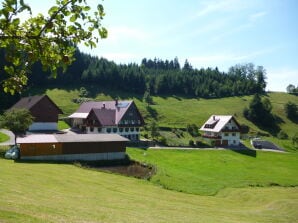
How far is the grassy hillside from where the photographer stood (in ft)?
387

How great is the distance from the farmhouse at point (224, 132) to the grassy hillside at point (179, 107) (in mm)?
14847

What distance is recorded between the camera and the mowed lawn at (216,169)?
45303mm

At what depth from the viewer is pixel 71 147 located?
2167 inches

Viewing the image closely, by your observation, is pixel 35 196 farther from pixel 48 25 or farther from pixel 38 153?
pixel 38 153

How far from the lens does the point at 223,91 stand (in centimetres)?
16812

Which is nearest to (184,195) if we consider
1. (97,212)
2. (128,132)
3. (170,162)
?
(97,212)

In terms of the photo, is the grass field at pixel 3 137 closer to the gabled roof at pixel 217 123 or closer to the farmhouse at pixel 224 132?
the farmhouse at pixel 224 132

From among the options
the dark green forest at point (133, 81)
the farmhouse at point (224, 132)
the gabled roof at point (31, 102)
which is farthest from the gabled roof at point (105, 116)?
the dark green forest at point (133, 81)

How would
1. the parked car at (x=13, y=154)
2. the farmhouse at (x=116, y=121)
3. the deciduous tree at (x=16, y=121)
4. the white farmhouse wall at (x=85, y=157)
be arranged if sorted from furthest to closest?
the farmhouse at (x=116, y=121)
the deciduous tree at (x=16, y=121)
the white farmhouse wall at (x=85, y=157)
the parked car at (x=13, y=154)

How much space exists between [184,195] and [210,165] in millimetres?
25665

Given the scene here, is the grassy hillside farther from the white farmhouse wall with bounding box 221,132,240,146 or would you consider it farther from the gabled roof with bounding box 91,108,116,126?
the gabled roof with bounding box 91,108,116,126

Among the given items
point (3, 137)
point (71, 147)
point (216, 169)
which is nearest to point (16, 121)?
point (71, 147)

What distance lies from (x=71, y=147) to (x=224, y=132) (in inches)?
1974

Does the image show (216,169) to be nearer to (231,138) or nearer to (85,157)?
(85,157)
